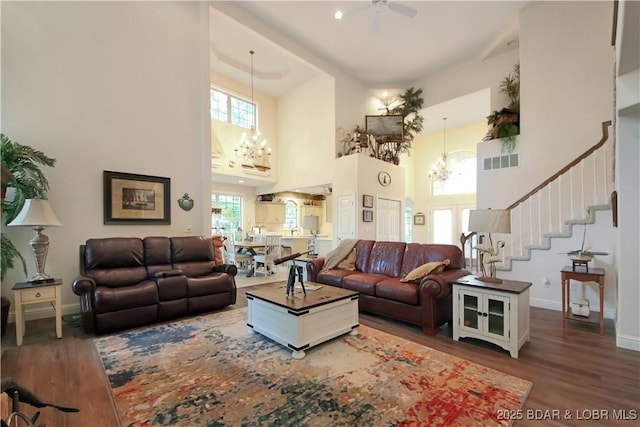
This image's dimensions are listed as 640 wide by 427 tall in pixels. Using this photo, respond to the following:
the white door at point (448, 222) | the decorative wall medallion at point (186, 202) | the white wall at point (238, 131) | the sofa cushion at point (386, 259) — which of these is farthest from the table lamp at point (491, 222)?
the white door at point (448, 222)

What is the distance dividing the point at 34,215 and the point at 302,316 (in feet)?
10.3

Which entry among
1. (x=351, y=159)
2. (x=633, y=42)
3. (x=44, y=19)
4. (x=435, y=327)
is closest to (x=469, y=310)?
(x=435, y=327)

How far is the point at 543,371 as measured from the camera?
234cm

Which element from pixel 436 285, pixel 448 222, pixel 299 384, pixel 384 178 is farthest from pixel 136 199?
pixel 448 222

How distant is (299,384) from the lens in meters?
2.13

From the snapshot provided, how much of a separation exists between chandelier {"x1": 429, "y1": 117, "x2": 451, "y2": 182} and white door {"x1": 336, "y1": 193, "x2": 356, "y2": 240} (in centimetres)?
402

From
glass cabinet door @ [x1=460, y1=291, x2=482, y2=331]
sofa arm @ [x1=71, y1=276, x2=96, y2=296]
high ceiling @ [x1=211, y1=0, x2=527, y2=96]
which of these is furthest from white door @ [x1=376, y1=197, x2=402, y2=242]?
sofa arm @ [x1=71, y1=276, x2=96, y2=296]

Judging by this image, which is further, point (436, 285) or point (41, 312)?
point (41, 312)

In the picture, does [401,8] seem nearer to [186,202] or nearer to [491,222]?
[491,222]

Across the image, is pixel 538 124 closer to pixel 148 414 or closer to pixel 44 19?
pixel 148 414

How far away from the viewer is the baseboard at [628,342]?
2678 mm

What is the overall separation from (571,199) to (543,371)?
128 inches

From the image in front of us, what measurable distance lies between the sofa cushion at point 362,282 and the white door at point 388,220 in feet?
12.0

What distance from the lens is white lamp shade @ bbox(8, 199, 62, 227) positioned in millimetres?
3046
